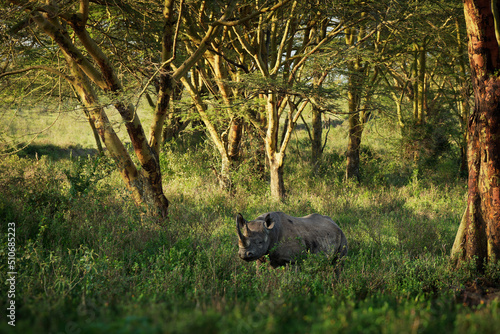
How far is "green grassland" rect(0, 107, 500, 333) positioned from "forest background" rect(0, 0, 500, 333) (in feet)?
0.10

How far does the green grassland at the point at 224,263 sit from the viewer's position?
2158 millimetres

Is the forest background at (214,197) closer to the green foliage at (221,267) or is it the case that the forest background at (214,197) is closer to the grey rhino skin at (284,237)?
the green foliage at (221,267)

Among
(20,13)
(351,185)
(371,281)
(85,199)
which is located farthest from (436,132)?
(20,13)

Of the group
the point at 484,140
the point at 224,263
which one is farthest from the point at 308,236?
the point at 484,140

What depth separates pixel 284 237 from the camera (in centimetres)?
489

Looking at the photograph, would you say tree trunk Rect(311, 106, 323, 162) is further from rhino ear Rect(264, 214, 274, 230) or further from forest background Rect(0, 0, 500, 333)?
rhino ear Rect(264, 214, 274, 230)

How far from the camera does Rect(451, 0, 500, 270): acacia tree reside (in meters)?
4.68

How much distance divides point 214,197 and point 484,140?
6.35 meters

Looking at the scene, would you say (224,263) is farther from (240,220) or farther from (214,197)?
(214,197)

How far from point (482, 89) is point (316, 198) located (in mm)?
5524

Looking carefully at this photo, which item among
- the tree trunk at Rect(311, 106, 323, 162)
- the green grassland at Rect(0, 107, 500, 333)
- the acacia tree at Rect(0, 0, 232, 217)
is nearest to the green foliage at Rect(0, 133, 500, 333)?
the green grassland at Rect(0, 107, 500, 333)

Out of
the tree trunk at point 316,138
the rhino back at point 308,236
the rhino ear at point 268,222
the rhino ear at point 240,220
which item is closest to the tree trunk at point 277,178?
the tree trunk at point 316,138

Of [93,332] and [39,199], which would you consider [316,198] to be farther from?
[93,332]

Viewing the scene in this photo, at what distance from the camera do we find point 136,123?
738 centimetres
